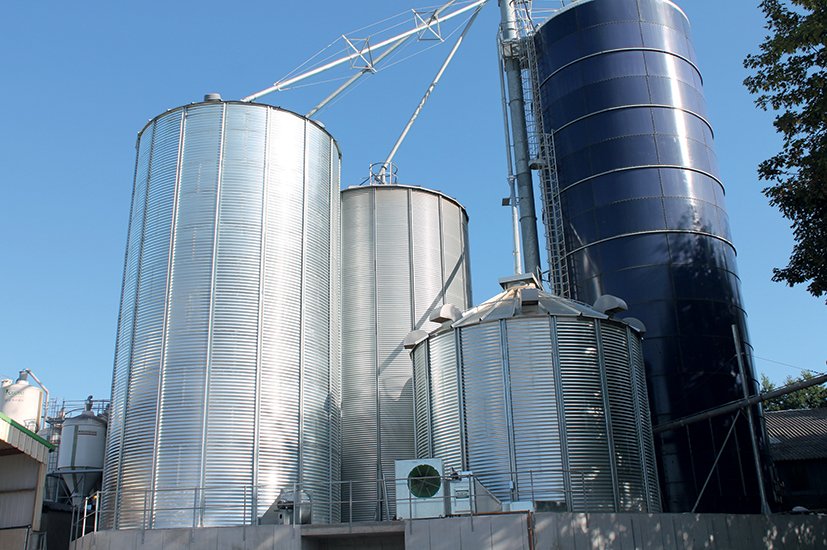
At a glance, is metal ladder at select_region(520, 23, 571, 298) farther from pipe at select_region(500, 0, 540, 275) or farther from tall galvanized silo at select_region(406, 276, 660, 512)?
tall galvanized silo at select_region(406, 276, 660, 512)

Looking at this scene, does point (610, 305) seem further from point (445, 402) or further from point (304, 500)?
point (304, 500)

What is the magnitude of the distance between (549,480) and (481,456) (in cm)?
199

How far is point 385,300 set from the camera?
32.4 meters

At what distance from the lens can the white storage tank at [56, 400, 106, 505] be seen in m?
27.3

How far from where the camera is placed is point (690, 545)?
21.8 metres

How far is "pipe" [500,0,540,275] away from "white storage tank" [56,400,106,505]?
59.2ft

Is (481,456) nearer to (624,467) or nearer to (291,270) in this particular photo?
(624,467)

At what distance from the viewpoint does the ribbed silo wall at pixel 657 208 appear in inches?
1153

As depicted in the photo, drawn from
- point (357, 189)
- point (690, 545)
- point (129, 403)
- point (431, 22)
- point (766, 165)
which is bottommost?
point (690, 545)

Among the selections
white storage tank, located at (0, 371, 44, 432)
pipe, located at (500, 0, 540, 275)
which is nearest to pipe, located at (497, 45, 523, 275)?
pipe, located at (500, 0, 540, 275)

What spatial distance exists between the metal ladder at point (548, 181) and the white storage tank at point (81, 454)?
18324mm

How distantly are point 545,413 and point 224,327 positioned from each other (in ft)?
32.6

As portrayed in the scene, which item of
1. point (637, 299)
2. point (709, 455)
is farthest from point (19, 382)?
point (709, 455)

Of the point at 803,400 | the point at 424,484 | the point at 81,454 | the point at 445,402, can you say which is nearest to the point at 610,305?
the point at 445,402
